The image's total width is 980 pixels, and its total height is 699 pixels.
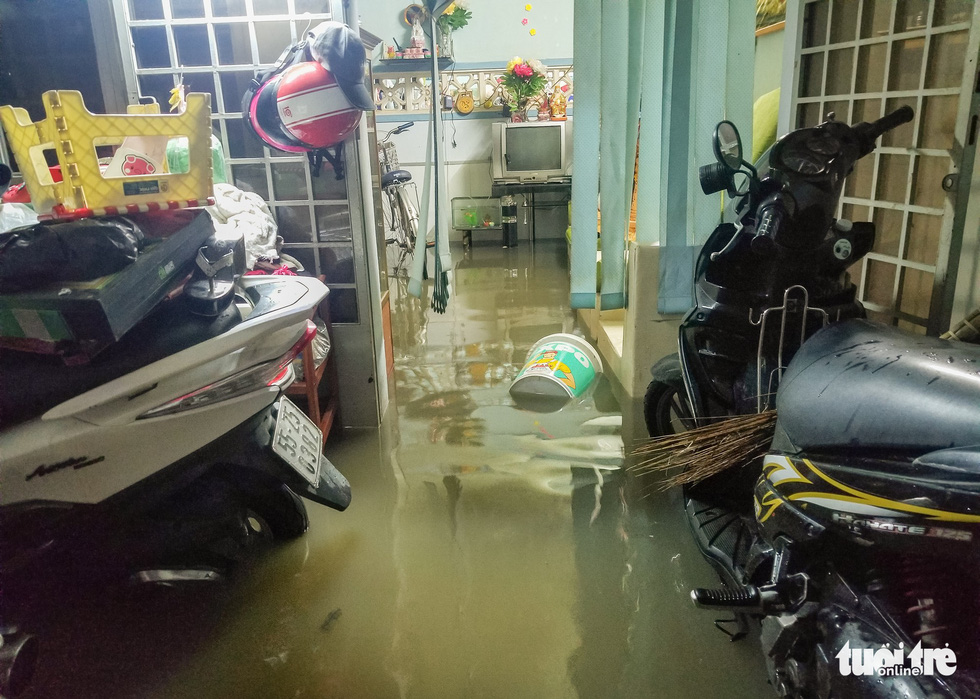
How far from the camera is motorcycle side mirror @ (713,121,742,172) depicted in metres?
1.65

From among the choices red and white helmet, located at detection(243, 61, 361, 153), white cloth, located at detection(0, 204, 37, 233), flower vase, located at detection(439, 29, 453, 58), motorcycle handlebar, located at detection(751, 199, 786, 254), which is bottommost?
motorcycle handlebar, located at detection(751, 199, 786, 254)

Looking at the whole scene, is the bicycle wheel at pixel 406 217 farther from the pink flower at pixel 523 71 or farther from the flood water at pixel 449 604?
the flood water at pixel 449 604

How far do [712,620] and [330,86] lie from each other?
1941 millimetres

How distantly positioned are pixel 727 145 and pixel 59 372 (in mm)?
1610

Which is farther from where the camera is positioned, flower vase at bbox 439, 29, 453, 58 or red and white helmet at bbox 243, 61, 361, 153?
flower vase at bbox 439, 29, 453, 58

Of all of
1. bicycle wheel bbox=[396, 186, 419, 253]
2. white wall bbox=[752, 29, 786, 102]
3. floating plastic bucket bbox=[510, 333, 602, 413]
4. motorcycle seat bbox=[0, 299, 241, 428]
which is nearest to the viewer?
motorcycle seat bbox=[0, 299, 241, 428]

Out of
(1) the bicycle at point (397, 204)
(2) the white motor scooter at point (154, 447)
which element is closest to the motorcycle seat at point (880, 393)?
(2) the white motor scooter at point (154, 447)

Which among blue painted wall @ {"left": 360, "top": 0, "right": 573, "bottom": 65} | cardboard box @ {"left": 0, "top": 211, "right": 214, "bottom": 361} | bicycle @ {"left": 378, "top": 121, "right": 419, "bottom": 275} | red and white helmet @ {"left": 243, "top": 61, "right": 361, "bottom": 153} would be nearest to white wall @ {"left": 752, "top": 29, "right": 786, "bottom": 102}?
red and white helmet @ {"left": 243, "top": 61, "right": 361, "bottom": 153}

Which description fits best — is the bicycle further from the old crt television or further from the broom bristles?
the broom bristles

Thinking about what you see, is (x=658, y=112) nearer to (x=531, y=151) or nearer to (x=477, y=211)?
(x=531, y=151)

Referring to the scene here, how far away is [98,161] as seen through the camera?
1530mm

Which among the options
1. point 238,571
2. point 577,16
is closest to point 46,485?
point 238,571

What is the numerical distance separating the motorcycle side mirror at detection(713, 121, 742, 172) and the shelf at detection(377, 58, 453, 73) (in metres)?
5.70

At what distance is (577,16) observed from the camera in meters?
2.19
